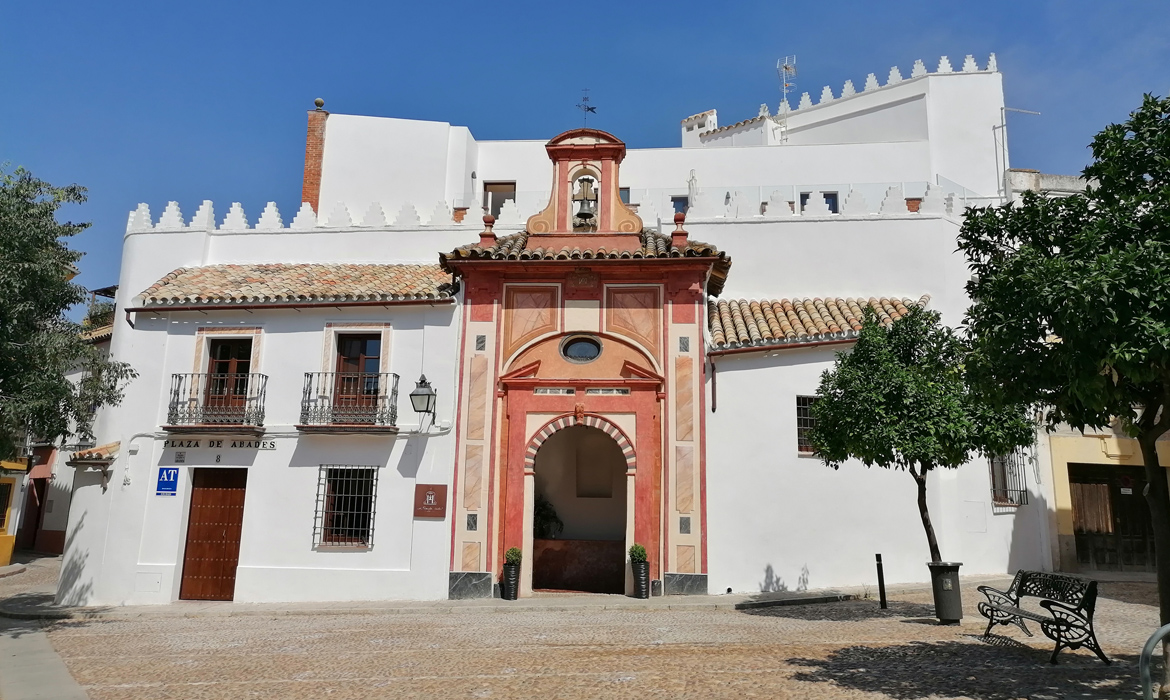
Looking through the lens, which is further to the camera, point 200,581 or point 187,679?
point 200,581

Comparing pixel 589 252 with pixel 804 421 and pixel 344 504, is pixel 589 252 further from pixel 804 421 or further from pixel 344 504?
pixel 344 504

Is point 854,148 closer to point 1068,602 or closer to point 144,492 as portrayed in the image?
point 1068,602

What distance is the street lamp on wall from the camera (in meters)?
14.7

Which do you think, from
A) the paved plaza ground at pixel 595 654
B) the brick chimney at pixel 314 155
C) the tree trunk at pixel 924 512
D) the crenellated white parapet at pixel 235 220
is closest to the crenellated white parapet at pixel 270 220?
the crenellated white parapet at pixel 235 220

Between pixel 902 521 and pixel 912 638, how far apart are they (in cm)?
541

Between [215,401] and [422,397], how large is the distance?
4.36 m

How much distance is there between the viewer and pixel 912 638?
32.8 ft

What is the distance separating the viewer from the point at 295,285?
17.0 meters

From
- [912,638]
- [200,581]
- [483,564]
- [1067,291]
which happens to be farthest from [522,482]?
[1067,291]

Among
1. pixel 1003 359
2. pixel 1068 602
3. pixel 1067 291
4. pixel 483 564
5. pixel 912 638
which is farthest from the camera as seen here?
pixel 483 564

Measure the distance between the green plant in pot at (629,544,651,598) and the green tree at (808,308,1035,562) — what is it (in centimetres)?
410

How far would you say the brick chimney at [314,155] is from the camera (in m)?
24.0

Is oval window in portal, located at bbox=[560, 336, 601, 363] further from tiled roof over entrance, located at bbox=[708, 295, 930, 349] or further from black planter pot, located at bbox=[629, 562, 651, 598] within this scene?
black planter pot, located at bbox=[629, 562, 651, 598]

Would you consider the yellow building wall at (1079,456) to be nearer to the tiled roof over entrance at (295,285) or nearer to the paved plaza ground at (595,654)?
the paved plaza ground at (595,654)
